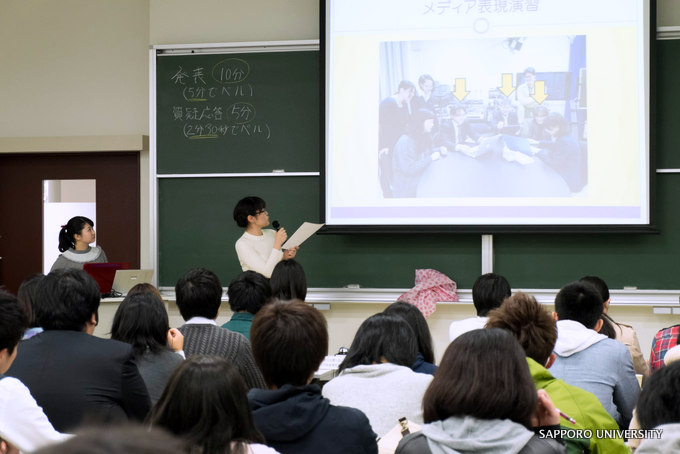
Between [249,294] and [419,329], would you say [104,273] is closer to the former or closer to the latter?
[249,294]

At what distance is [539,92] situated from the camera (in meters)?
4.90

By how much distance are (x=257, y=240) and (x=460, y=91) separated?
170 centimetres

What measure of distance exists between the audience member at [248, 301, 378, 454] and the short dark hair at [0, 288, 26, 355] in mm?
580

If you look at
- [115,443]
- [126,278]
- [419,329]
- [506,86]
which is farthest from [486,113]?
[115,443]

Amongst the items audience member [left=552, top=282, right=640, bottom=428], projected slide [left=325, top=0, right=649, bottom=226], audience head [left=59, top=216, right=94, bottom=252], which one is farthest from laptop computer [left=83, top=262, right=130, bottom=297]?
audience member [left=552, top=282, right=640, bottom=428]

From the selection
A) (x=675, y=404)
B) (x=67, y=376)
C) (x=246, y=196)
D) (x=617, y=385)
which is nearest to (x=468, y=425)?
(x=675, y=404)

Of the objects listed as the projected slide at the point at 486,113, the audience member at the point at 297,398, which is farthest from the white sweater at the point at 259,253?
the audience member at the point at 297,398

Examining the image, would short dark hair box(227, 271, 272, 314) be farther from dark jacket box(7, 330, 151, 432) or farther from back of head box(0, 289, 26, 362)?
back of head box(0, 289, 26, 362)

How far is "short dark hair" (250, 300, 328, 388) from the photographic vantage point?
1.79m

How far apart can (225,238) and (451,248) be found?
1.64 metres

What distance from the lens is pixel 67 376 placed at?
6.51 ft

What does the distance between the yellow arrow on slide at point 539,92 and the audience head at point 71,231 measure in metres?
3.27

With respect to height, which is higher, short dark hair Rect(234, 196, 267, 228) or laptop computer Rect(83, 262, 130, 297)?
short dark hair Rect(234, 196, 267, 228)

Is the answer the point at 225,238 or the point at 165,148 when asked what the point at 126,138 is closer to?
the point at 165,148
